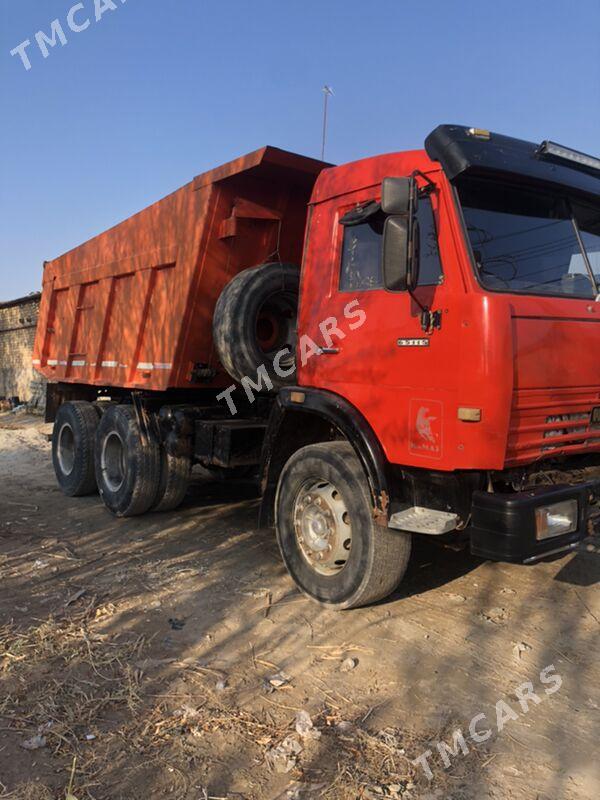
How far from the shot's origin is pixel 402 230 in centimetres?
320

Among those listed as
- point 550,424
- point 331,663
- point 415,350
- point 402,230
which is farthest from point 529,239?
point 331,663

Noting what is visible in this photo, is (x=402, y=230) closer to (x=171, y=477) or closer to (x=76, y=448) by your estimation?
(x=171, y=477)

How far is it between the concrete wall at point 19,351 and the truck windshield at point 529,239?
15642 mm

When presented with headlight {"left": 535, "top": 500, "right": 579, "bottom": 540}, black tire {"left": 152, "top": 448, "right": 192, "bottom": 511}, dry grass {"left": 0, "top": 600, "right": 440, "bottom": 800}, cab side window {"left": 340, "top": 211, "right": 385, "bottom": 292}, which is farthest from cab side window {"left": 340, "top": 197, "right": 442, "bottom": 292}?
black tire {"left": 152, "top": 448, "right": 192, "bottom": 511}

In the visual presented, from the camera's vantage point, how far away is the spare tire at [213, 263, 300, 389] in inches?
191

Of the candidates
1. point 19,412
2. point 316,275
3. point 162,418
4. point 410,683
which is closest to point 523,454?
point 410,683

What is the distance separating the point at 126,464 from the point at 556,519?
4370 mm

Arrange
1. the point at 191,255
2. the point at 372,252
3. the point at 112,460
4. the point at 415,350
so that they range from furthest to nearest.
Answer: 1. the point at 112,460
2. the point at 191,255
3. the point at 372,252
4. the point at 415,350

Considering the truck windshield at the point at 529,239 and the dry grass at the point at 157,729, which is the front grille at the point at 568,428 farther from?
the dry grass at the point at 157,729

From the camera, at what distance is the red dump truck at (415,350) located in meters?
3.14

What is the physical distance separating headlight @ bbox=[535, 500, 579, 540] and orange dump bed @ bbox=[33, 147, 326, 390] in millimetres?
3372

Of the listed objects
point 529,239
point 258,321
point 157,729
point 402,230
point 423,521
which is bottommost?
point 157,729

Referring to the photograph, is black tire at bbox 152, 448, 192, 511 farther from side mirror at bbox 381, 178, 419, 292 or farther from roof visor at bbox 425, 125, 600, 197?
roof visor at bbox 425, 125, 600, 197

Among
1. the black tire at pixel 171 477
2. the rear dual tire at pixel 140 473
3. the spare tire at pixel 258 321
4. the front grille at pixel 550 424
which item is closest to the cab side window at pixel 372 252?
the front grille at pixel 550 424
